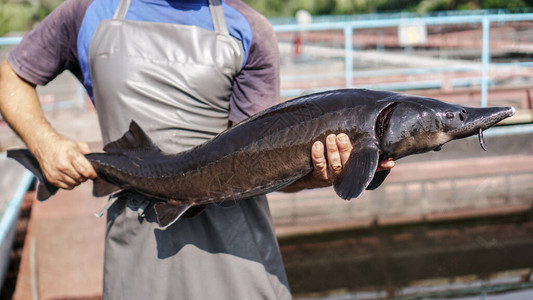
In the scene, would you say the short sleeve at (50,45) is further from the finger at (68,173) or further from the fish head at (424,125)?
the fish head at (424,125)

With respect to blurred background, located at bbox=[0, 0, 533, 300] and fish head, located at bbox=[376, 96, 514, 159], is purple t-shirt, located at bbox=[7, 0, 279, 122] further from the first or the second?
blurred background, located at bbox=[0, 0, 533, 300]

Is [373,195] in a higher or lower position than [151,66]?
lower

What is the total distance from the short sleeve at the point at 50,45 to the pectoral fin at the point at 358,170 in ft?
3.30

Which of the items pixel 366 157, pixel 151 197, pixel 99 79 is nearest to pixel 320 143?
pixel 366 157

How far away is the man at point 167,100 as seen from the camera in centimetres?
179

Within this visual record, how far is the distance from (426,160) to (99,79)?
14.7 ft

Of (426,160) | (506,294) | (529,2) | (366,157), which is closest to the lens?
(366,157)

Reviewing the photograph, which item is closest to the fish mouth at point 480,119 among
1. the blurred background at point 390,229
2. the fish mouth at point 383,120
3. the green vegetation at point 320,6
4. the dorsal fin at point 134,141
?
the fish mouth at point 383,120

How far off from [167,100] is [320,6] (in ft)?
119

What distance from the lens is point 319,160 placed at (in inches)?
59.7

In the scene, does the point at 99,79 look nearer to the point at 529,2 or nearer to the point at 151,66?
the point at 151,66

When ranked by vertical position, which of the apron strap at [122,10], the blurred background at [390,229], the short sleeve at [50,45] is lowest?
the blurred background at [390,229]

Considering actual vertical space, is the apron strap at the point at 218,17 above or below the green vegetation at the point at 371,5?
above

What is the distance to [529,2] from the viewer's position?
992 inches
